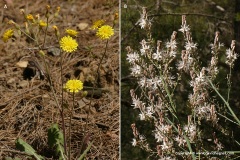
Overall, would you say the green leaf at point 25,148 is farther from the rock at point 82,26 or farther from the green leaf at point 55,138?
the rock at point 82,26

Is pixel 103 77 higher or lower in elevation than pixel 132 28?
lower

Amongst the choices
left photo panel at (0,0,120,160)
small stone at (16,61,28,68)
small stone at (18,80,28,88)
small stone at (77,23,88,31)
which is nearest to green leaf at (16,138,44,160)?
left photo panel at (0,0,120,160)

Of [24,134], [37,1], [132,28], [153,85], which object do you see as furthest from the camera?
[37,1]

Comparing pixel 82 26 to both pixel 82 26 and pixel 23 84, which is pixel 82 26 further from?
pixel 23 84

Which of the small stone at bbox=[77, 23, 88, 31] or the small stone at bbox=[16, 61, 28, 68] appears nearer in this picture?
the small stone at bbox=[16, 61, 28, 68]

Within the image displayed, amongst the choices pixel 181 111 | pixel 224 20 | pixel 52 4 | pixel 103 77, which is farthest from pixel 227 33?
pixel 52 4

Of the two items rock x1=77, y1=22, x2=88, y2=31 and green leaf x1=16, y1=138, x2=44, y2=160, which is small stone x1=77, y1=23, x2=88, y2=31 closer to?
rock x1=77, y1=22, x2=88, y2=31

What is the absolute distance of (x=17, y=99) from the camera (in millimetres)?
1688

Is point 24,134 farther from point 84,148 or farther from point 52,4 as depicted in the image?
point 52,4

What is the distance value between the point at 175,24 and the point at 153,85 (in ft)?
1.95

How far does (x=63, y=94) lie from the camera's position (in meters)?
1.74

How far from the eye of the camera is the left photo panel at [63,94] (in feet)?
4.90

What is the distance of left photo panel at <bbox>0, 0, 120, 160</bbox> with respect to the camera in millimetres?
1493

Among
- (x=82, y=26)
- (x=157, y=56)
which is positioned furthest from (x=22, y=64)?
(x=157, y=56)
